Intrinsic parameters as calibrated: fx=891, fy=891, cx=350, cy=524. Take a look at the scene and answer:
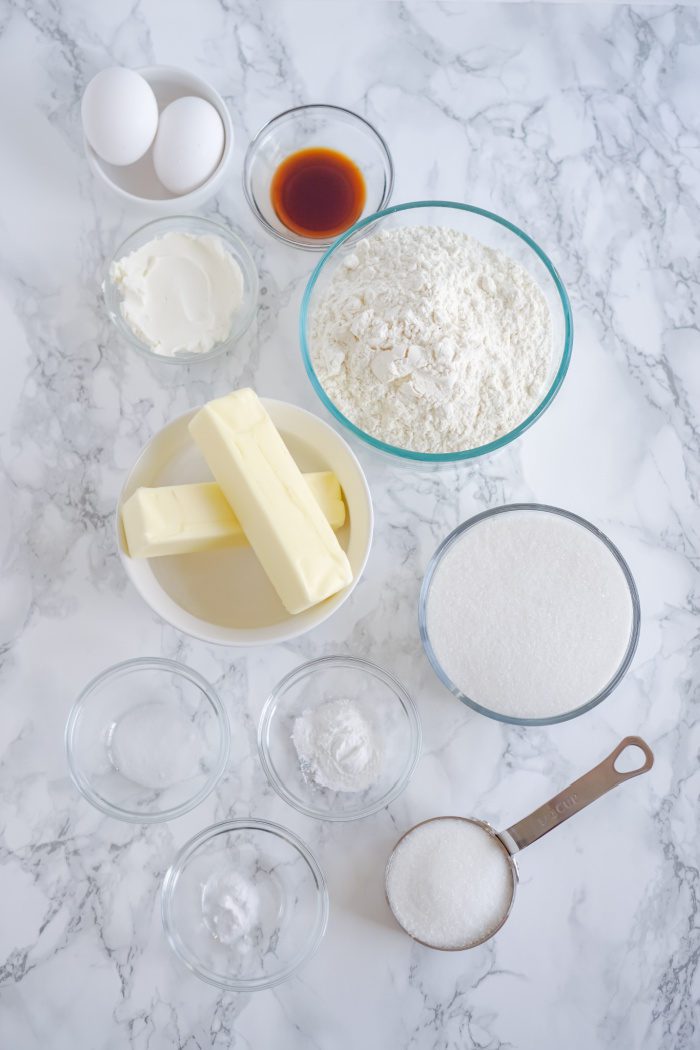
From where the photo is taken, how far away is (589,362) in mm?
1662

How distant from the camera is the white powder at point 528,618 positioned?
1.50m

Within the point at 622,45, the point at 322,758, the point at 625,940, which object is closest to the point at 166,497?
the point at 322,758

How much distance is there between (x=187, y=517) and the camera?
138 cm

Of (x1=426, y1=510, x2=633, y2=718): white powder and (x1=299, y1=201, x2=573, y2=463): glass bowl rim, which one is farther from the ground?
(x1=299, y1=201, x2=573, y2=463): glass bowl rim

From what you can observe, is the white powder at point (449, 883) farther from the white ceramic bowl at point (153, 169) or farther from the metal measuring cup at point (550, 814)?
the white ceramic bowl at point (153, 169)

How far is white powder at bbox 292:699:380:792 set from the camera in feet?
4.93

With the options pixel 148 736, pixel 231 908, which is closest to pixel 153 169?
pixel 148 736

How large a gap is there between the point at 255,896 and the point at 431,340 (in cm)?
98

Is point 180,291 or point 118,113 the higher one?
point 118,113

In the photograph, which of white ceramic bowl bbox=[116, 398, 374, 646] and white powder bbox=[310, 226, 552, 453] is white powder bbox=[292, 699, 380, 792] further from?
white powder bbox=[310, 226, 552, 453]

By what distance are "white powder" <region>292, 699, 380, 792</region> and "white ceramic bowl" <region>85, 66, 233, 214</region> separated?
0.93 meters

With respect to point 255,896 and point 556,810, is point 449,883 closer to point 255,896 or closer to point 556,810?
point 556,810

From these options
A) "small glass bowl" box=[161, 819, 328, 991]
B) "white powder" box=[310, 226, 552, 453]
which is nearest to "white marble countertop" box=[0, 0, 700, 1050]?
"small glass bowl" box=[161, 819, 328, 991]

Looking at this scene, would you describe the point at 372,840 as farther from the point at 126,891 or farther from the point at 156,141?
the point at 156,141
